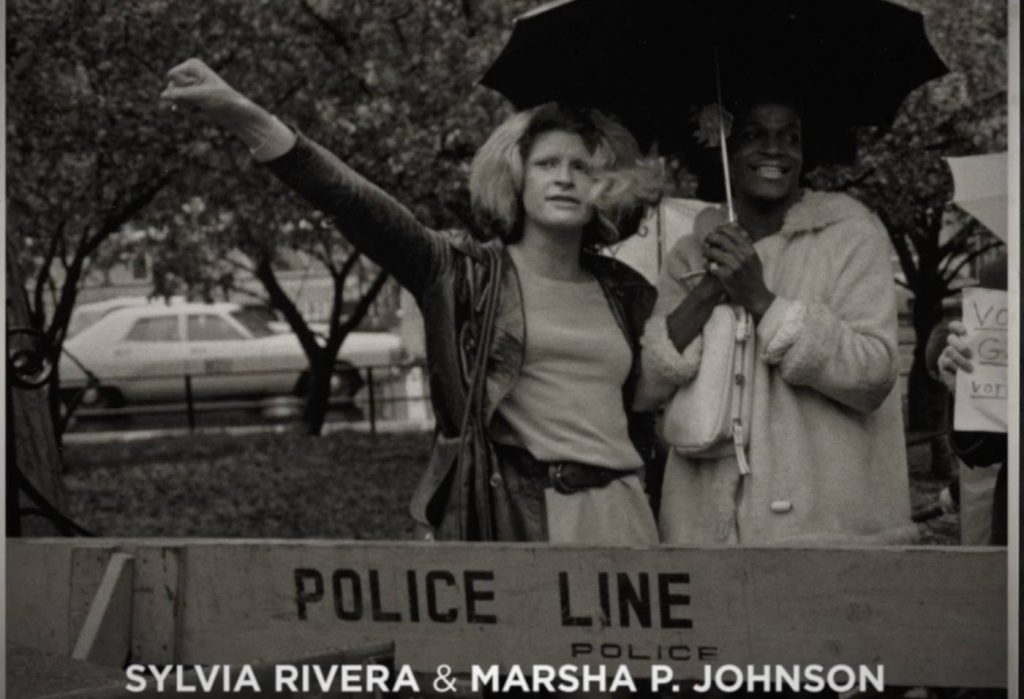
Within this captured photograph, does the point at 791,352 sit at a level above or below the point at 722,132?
below

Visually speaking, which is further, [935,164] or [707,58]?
[935,164]

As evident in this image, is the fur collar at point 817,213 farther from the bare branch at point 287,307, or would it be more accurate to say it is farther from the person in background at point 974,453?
the bare branch at point 287,307

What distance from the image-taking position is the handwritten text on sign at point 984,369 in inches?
185

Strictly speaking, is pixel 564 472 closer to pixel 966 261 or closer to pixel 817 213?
pixel 817 213

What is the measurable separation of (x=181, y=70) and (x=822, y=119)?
1.54 meters

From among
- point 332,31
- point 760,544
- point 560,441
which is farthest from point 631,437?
point 332,31

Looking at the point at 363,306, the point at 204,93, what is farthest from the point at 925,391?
the point at 363,306

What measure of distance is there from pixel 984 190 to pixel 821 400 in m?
0.65

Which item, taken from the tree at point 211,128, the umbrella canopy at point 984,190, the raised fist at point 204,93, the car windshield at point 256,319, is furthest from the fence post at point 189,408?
the umbrella canopy at point 984,190

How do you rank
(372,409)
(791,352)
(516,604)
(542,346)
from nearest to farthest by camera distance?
(516,604), (791,352), (542,346), (372,409)

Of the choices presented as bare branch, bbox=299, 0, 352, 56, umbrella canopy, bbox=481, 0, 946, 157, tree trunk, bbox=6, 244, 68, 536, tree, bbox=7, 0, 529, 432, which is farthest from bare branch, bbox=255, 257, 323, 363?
umbrella canopy, bbox=481, 0, 946, 157

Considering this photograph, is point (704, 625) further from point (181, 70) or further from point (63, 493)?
point (63, 493)

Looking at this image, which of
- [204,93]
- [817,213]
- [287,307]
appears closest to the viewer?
[204,93]

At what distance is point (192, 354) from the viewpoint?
Answer: 7.20m
